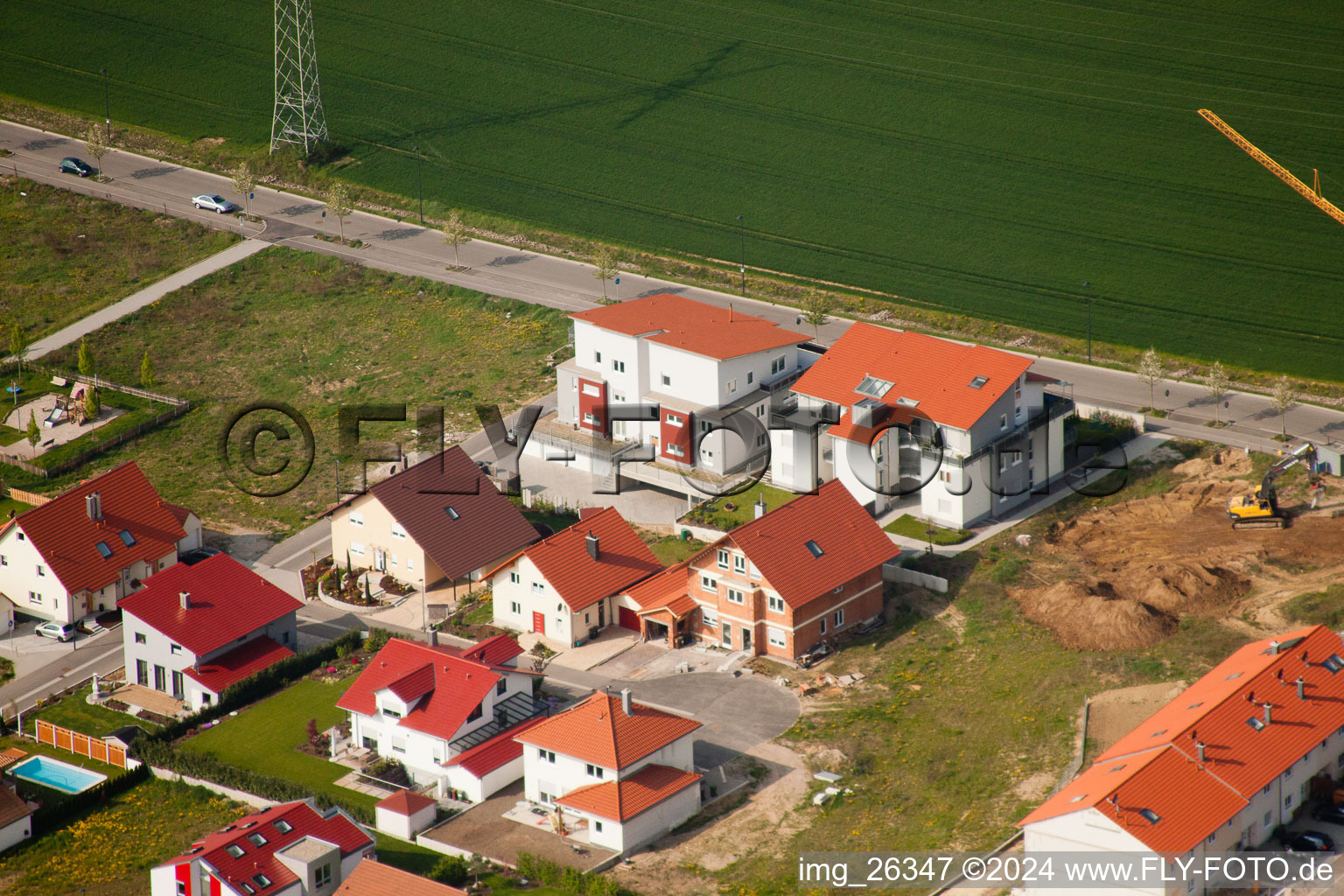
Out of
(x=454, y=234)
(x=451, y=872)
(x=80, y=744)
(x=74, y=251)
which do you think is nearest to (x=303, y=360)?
(x=454, y=234)

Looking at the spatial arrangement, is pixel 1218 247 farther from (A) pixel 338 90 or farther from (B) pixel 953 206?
(A) pixel 338 90

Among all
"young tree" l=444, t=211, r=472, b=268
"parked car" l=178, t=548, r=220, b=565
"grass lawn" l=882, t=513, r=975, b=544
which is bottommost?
"parked car" l=178, t=548, r=220, b=565

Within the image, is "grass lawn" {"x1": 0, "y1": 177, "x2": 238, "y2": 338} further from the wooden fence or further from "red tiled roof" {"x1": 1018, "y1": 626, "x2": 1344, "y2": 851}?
"red tiled roof" {"x1": 1018, "y1": 626, "x2": 1344, "y2": 851}

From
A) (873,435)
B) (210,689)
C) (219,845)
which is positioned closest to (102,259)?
(210,689)

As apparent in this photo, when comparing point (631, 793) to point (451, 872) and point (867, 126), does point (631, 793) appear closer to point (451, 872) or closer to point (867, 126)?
point (451, 872)

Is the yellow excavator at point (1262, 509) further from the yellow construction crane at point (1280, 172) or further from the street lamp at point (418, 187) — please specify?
the street lamp at point (418, 187)

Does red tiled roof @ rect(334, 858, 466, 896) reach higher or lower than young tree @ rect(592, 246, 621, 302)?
lower

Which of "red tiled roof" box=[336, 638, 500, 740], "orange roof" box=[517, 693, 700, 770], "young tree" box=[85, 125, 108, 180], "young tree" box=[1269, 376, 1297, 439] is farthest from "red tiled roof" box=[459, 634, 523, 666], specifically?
"young tree" box=[85, 125, 108, 180]
